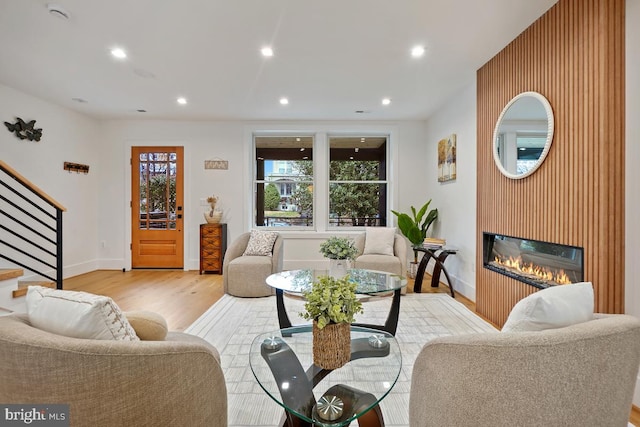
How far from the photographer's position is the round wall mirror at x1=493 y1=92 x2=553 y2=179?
2.44 metres

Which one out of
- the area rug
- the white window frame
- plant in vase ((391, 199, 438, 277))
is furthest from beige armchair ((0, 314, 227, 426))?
the white window frame

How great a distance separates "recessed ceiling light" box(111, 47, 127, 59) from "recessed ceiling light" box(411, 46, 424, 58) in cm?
279

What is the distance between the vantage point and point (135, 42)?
9.29 feet

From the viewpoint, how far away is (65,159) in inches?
189

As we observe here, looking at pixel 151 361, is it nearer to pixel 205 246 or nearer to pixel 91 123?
pixel 205 246

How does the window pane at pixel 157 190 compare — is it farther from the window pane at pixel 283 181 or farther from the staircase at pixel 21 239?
the window pane at pixel 283 181

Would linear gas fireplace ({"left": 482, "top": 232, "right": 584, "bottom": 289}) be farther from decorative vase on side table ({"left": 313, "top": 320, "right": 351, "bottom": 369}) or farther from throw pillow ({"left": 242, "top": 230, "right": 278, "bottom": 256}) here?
throw pillow ({"left": 242, "top": 230, "right": 278, "bottom": 256})

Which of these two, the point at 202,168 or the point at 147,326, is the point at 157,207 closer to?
the point at 202,168

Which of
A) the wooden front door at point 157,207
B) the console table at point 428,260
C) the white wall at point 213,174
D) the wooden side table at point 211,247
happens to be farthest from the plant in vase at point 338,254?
the wooden front door at point 157,207

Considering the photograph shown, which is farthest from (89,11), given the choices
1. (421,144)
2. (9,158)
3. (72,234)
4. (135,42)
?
(421,144)

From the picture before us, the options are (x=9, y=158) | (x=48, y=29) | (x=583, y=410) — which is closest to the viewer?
(x=583, y=410)

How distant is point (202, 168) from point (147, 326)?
→ 4465 mm

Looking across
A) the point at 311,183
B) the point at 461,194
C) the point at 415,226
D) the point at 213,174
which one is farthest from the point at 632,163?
the point at 213,174

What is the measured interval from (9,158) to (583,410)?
5.82 m
